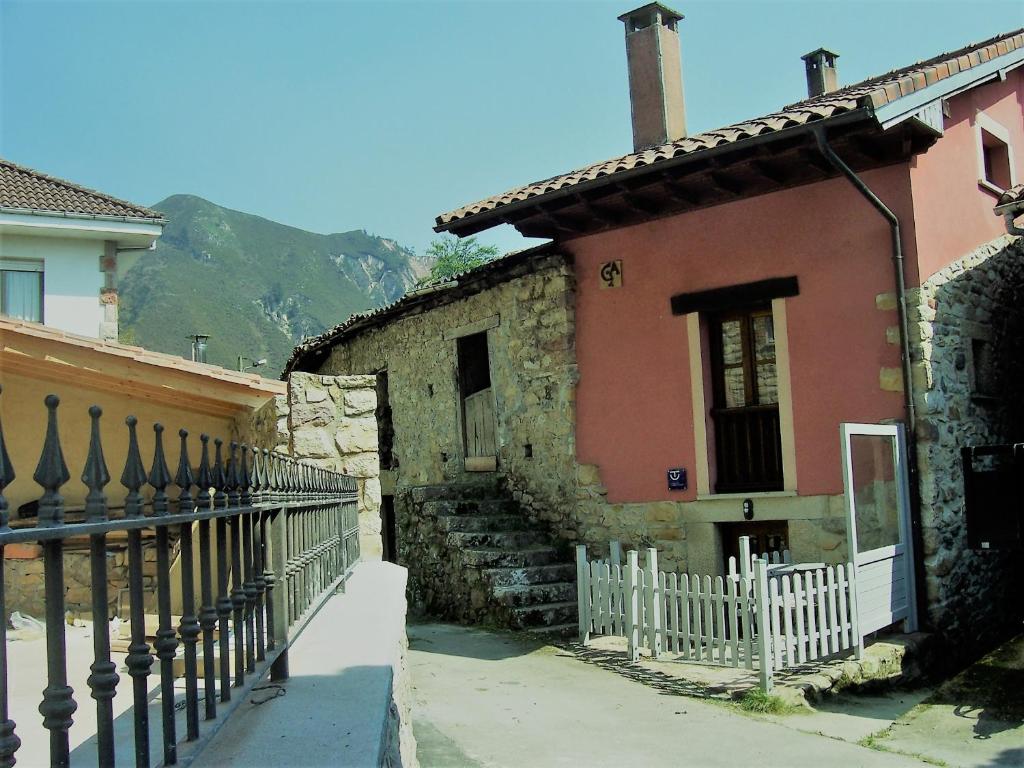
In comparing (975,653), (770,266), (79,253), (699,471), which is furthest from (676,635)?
(79,253)

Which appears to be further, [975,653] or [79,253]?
[79,253]

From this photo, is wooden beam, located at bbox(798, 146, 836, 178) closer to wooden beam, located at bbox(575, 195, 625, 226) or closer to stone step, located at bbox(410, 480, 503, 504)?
wooden beam, located at bbox(575, 195, 625, 226)

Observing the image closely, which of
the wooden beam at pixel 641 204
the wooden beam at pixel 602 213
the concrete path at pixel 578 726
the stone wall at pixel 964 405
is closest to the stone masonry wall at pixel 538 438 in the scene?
the wooden beam at pixel 602 213

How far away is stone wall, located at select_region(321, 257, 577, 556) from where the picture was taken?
10406mm

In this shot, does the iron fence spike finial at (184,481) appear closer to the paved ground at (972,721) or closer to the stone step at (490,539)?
the paved ground at (972,721)

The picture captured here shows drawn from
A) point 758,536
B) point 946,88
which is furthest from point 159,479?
point 946,88

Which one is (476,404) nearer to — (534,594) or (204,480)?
(534,594)

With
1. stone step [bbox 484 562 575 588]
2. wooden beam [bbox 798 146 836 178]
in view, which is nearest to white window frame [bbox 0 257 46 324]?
stone step [bbox 484 562 575 588]

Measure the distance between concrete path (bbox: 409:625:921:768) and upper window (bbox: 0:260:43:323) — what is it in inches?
394

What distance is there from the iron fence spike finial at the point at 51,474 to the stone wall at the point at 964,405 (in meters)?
7.40

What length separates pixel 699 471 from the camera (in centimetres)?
902

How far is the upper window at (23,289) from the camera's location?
14102 millimetres

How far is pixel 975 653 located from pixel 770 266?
12.8ft

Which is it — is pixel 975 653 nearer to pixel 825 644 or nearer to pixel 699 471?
pixel 825 644
